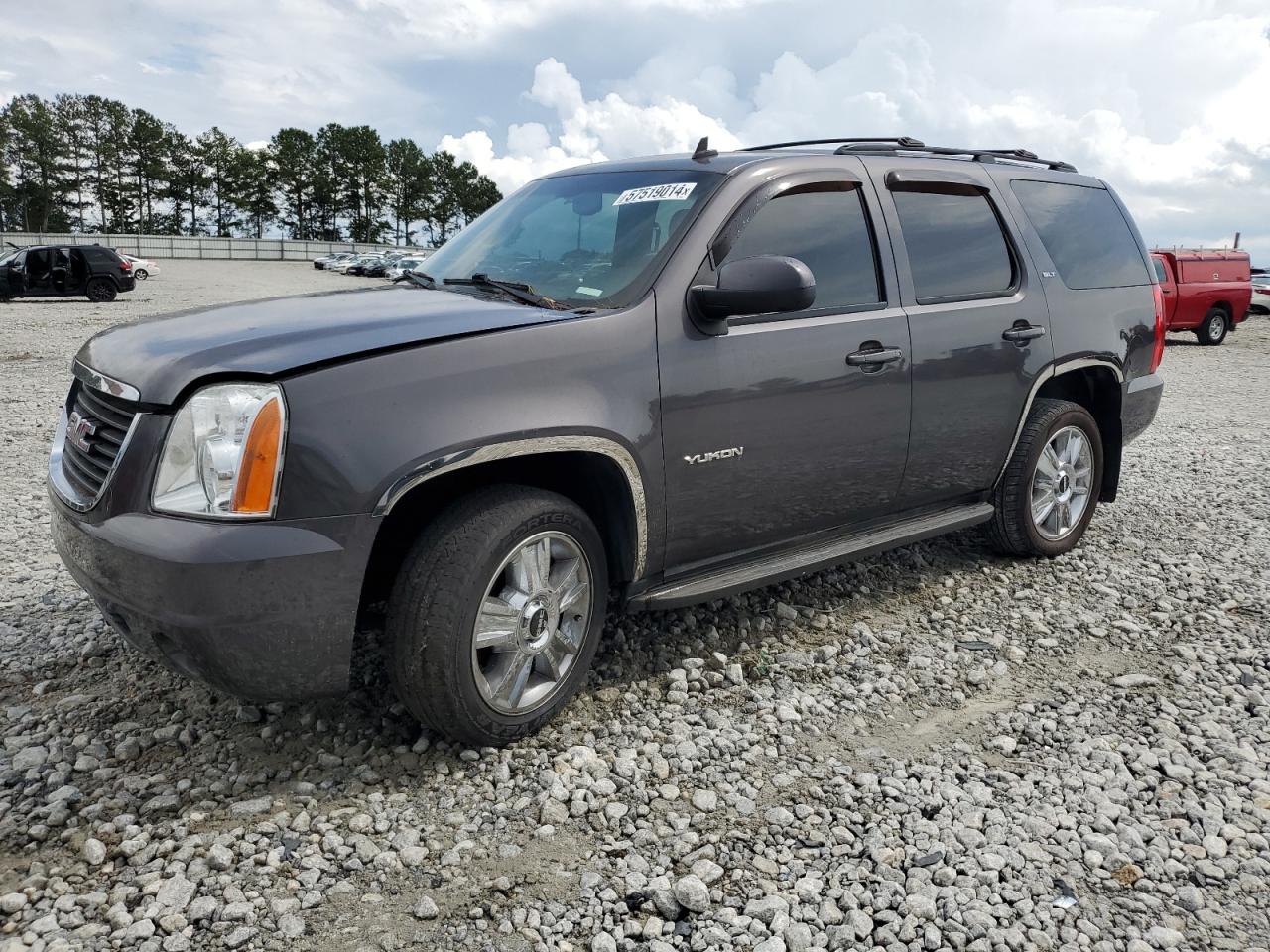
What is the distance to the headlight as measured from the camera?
2.62 metres

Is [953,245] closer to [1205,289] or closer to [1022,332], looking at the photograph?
[1022,332]

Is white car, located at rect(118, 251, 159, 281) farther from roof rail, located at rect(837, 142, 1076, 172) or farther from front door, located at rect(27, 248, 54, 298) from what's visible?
roof rail, located at rect(837, 142, 1076, 172)

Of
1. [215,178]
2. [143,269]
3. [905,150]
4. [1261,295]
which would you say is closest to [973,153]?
[905,150]

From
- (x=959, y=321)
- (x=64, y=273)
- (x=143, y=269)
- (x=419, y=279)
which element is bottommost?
(x=959, y=321)

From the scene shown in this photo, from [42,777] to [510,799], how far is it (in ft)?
4.59

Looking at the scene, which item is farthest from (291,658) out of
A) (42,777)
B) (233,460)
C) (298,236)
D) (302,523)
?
(298,236)

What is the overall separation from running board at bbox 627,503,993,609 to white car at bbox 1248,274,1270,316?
93.6 feet

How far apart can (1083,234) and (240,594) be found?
14.9ft

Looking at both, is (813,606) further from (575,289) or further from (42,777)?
(42,777)

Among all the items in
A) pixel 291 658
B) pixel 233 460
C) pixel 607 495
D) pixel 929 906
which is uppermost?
pixel 233 460

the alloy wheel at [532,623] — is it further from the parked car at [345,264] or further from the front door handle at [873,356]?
the parked car at [345,264]

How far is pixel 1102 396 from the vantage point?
17.7 feet

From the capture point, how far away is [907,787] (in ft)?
10.1

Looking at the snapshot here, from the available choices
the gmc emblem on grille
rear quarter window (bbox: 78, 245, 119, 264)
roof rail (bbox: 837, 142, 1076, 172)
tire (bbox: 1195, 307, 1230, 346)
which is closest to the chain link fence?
rear quarter window (bbox: 78, 245, 119, 264)
